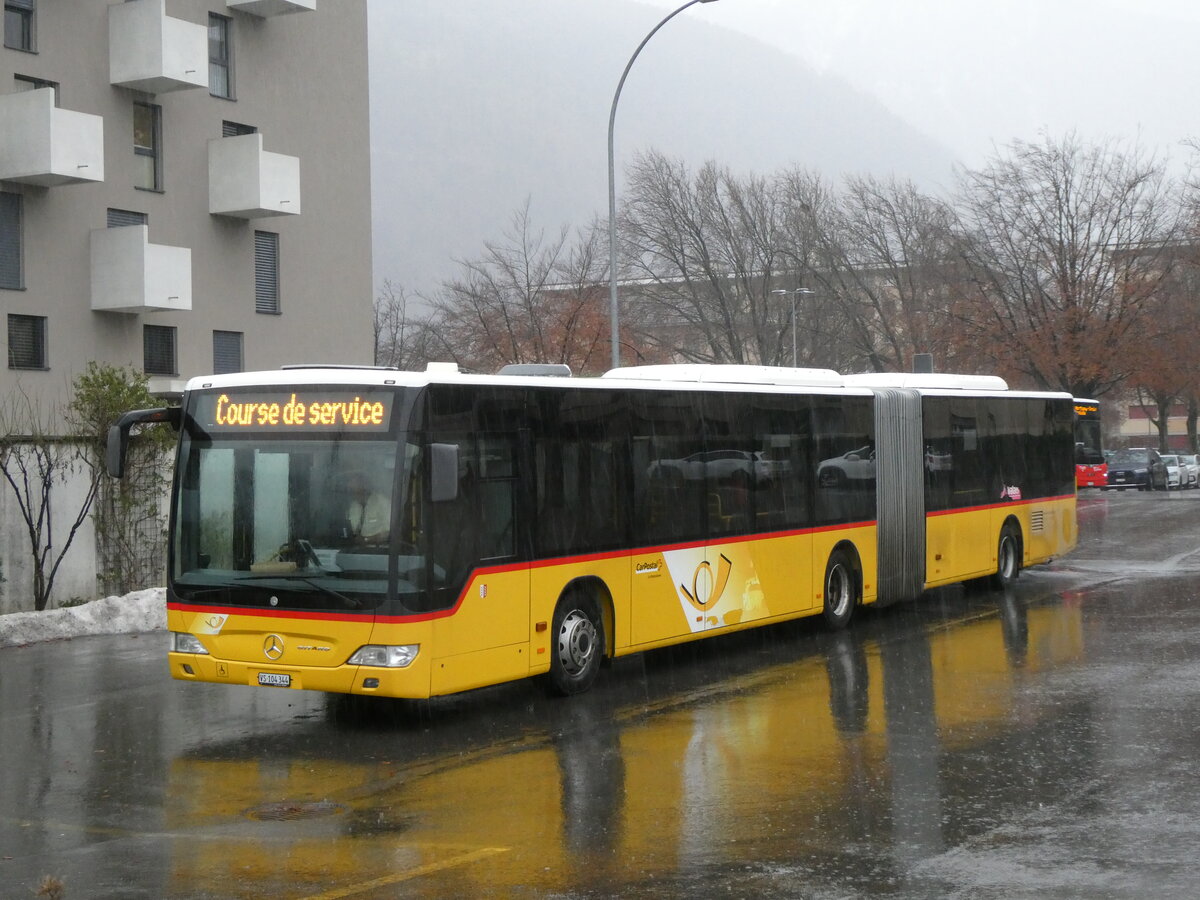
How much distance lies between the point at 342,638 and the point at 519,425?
2168mm

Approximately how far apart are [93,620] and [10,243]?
17.7 meters

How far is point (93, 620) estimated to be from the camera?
16.8m

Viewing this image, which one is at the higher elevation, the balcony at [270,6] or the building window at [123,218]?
the balcony at [270,6]

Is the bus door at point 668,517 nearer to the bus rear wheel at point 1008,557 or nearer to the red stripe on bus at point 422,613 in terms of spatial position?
the red stripe on bus at point 422,613

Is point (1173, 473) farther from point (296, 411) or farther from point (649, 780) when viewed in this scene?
point (649, 780)

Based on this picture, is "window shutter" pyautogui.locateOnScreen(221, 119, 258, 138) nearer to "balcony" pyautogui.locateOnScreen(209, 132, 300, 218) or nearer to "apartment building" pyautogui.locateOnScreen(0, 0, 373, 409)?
"apartment building" pyautogui.locateOnScreen(0, 0, 373, 409)

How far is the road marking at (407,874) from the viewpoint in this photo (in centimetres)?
664

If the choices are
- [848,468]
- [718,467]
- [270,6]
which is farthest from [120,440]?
[270,6]

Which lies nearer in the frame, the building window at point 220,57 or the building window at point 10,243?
the building window at point 10,243

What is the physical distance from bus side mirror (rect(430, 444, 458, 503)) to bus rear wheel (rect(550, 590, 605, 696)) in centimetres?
194

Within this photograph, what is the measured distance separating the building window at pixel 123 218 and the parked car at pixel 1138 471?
37.2m

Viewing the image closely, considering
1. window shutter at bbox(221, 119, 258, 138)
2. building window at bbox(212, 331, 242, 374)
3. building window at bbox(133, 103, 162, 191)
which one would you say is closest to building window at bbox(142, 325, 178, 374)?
building window at bbox(212, 331, 242, 374)

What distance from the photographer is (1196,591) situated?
20016 mm

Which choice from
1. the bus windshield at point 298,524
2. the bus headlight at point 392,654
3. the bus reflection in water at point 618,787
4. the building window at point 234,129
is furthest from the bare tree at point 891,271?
the bus headlight at point 392,654
